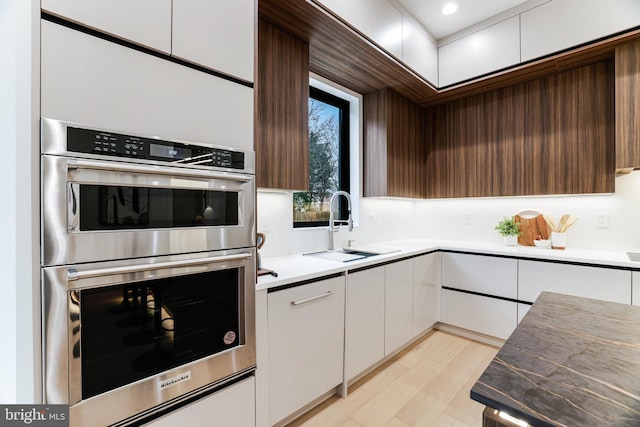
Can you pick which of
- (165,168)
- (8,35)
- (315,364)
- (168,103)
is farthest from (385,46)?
(315,364)

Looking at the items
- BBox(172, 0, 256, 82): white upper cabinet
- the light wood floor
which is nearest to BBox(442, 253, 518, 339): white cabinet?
the light wood floor

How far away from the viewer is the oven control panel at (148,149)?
0.93 m

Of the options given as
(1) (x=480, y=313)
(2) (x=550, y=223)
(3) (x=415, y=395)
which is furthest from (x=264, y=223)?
(2) (x=550, y=223)

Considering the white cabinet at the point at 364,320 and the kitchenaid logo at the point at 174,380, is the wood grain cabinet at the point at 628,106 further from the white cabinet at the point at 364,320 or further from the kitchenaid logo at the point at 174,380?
the kitchenaid logo at the point at 174,380

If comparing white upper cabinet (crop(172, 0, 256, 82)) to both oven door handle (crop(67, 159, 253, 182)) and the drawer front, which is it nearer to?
oven door handle (crop(67, 159, 253, 182))

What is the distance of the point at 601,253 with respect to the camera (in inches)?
95.7

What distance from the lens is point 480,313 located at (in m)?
2.68

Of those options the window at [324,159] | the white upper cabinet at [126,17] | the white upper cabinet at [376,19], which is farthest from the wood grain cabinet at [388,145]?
the white upper cabinet at [126,17]

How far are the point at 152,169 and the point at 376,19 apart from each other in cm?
200

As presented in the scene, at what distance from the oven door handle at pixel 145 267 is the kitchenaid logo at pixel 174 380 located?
0.43 meters

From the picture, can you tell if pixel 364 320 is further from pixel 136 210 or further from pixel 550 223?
pixel 550 223

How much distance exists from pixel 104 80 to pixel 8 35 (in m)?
0.31

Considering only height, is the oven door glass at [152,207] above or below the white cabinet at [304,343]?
above

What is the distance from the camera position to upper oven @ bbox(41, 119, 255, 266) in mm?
890
